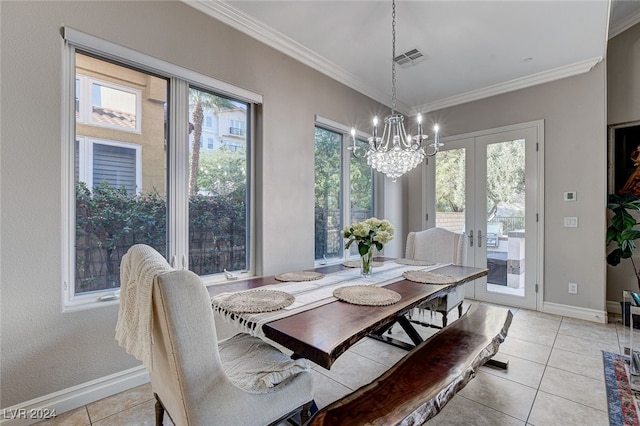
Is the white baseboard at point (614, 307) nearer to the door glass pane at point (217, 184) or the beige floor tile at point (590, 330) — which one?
the beige floor tile at point (590, 330)

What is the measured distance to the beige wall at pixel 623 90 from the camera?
330 centimetres

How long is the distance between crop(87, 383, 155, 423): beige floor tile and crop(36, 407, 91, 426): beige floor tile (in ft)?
0.09

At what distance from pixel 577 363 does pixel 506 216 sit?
191 centimetres

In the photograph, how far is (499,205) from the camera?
3.87 meters

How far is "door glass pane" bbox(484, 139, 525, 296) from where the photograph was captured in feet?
12.3

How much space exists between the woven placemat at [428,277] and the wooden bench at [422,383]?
12.1 inches

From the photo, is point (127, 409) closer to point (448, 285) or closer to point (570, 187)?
point (448, 285)

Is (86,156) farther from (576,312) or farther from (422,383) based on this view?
(576,312)

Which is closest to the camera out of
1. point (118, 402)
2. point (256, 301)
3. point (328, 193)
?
point (256, 301)

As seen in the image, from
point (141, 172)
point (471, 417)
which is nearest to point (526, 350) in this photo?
point (471, 417)

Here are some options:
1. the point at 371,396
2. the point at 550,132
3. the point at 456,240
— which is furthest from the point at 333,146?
the point at 371,396

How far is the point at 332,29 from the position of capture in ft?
8.90

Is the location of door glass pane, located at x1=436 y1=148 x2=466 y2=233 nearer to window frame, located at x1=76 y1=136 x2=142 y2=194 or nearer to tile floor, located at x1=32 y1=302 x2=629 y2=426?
tile floor, located at x1=32 y1=302 x2=629 y2=426

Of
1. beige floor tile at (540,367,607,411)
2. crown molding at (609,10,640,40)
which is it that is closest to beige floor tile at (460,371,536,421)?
beige floor tile at (540,367,607,411)
